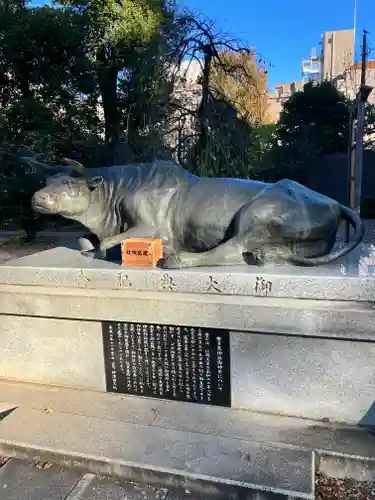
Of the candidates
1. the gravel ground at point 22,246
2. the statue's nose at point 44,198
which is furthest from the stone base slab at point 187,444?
the gravel ground at point 22,246

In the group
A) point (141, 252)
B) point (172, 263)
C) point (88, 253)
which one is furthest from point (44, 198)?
point (172, 263)

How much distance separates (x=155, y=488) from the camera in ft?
7.14

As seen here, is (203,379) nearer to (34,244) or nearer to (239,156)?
(239,156)

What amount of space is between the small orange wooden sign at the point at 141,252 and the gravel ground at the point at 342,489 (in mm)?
1614

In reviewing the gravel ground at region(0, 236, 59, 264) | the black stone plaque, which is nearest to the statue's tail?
the black stone plaque

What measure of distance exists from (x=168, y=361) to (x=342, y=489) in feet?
3.98

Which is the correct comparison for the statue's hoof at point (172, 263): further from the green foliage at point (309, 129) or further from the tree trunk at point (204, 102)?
the green foliage at point (309, 129)

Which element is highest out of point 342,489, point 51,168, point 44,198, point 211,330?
point 51,168

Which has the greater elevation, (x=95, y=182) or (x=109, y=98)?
(x=109, y=98)

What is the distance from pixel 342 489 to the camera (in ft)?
7.14

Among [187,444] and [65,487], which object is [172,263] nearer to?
[187,444]

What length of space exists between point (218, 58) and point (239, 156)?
Answer: 222 cm

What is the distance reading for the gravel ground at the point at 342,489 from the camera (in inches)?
83.6

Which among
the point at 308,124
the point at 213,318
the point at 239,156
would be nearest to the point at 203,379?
the point at 213,318
